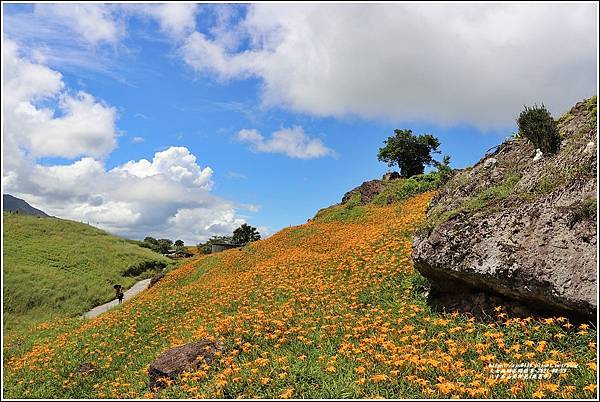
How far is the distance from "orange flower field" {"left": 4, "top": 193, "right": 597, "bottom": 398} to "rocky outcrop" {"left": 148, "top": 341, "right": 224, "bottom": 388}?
0.22m

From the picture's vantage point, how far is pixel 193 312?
48.9 ft

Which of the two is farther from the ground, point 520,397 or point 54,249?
point 54,249

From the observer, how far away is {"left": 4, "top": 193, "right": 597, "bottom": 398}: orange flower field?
20.0 ft

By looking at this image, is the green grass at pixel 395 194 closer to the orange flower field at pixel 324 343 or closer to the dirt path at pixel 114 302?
the orange flower field at pixel 324 343

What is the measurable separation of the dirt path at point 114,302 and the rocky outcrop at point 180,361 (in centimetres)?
1967

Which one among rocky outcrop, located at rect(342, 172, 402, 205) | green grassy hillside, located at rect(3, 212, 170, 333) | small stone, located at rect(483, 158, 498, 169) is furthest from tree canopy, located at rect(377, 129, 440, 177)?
small stone, located at rect(483, 158, 498, 169)

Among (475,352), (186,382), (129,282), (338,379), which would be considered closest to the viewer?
(338,379)

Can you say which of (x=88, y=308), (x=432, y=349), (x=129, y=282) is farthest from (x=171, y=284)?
(x=432, y=349)

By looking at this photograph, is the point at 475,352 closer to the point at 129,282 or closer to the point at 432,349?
the point at 432,349

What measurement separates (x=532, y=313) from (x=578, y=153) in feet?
10.9

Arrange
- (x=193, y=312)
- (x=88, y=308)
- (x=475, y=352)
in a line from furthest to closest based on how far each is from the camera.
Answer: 1. (x=88, y=308)
2. (x=193, y=312)
3. (x=475, y=352)

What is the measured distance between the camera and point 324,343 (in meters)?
8.25

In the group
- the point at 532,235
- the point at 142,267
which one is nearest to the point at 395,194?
the point at 532,235

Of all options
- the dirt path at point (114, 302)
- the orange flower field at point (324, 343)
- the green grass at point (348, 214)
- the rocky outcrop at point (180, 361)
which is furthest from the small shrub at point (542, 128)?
the dirt path at point (114, 302)
